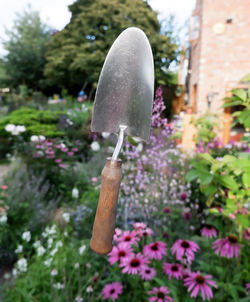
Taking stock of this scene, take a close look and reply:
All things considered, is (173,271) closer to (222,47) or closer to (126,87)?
(126,87)

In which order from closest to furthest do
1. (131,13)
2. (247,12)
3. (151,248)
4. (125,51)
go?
(125,51)
(151,248)
(247,12)
(131,13)

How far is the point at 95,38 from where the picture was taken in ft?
37.7

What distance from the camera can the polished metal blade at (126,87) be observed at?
1.75 ft

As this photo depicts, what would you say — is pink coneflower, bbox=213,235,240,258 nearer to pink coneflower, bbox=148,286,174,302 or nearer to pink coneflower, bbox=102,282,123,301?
pink coneflower, bbox=148,286,174,302

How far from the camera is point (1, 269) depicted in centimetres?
206

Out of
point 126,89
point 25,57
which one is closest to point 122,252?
point 126,89

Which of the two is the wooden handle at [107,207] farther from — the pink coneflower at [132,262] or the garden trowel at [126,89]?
the pink coneflower at [132,262]

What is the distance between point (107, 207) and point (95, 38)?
12241 mm

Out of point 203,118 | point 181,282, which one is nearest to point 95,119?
point 181,282

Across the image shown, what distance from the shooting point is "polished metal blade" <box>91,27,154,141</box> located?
53 centimetres

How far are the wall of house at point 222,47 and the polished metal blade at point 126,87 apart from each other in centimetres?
581

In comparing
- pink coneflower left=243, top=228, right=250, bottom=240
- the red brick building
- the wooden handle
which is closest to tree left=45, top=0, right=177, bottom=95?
the red brick building

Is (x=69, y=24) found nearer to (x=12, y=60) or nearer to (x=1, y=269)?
(x=12, y=60)

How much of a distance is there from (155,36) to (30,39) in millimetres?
7454
